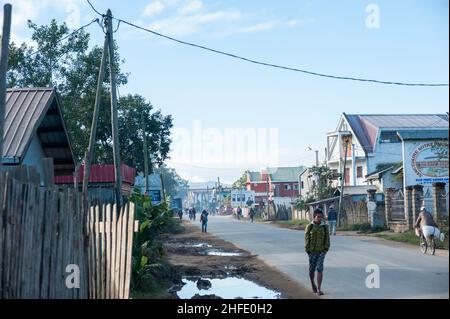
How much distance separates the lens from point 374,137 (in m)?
55.2

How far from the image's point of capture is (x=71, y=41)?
31.5 m

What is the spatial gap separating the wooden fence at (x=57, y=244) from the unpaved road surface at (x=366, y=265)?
4.40 meters

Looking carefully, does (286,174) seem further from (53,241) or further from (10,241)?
(10,241)

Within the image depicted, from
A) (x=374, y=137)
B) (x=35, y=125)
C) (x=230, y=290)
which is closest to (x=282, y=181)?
(x=374, y=137)

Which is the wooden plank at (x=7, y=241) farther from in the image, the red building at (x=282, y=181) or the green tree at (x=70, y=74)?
the red building at (x=282, y=181)

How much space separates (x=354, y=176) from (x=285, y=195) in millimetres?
45777

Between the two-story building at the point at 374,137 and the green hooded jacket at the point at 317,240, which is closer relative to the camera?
the green hooded jacket at the point at 317,240

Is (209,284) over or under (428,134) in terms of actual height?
under

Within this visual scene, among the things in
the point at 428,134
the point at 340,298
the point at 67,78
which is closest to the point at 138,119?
the point at 67,78

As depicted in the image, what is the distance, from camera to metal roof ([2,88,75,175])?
14.6 meters

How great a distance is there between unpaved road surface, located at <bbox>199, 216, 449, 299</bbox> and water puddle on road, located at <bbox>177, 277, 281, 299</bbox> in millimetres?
1143

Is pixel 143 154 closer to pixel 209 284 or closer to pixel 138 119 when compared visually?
pixel 138 119

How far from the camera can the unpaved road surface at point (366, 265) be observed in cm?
1235

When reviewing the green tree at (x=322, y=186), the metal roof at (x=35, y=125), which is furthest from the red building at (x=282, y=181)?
the metal roof at (x=35, y=125)
